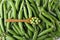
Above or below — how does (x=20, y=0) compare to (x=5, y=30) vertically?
above

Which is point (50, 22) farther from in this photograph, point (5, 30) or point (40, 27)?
point (5, 30)

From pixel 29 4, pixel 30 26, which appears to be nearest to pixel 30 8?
pixel 29 4

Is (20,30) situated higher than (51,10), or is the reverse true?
(51,10)

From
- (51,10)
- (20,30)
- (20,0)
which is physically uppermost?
(20,0)

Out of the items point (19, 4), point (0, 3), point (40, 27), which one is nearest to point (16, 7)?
point (19, 4)

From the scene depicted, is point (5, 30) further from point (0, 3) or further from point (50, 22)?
point (50, 22)
